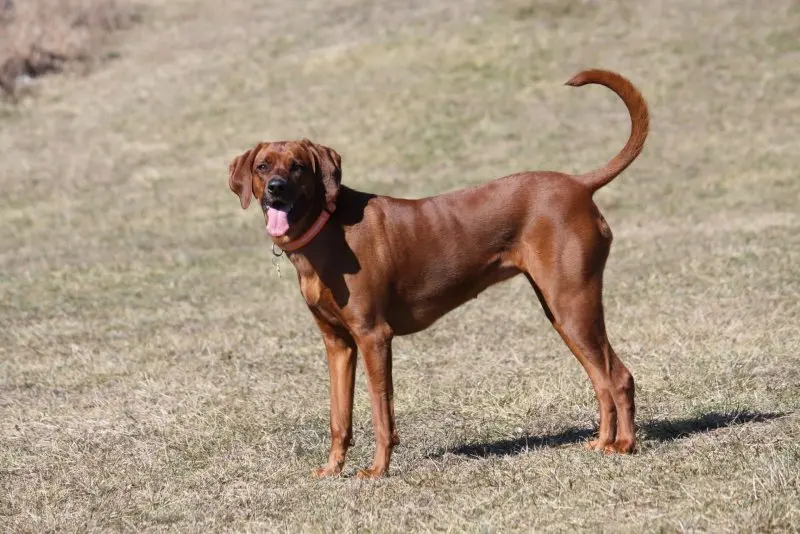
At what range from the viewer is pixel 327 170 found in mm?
6695

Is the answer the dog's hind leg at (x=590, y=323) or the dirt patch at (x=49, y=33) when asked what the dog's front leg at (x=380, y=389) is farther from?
the dirt patch at (x=49, y=33)

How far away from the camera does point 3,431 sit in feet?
27.2

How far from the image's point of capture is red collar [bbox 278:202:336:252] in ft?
21.7

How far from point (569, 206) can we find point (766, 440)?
1.54 meters

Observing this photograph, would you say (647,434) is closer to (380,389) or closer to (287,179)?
(380,389)

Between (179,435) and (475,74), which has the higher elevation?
(179,435)

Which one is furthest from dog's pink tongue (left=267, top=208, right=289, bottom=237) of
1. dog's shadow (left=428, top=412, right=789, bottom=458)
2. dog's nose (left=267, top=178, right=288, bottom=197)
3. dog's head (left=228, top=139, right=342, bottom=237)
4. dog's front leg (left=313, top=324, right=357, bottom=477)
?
dog's shadow (left=428, top=412, right=789, bottom=458)

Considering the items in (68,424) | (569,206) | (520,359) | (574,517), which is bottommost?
(520,359)

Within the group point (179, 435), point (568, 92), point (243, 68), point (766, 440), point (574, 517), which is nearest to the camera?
point (574, 517)

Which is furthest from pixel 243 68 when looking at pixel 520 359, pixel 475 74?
pixel 520 359

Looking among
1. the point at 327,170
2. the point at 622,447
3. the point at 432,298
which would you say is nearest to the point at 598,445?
the point at 622,447

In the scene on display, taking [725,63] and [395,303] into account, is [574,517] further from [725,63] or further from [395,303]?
[725,63]

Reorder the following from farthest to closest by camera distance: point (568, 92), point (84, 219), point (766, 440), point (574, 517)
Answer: point (568, 92) → point (84, 219) → point (766, 440) → point (574, 517)

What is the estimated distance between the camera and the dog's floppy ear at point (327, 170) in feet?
21.9
